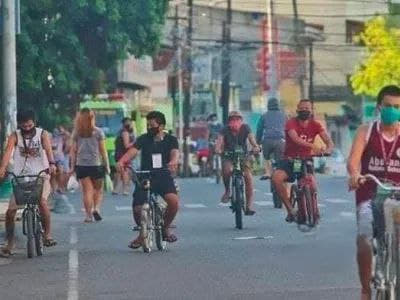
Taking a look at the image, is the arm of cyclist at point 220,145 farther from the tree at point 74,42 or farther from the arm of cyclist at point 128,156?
the tree at point 74,42

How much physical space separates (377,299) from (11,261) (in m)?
7.48

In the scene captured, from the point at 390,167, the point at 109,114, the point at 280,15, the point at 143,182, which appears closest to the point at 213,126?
the point at 109,114

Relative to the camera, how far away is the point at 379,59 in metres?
70.4

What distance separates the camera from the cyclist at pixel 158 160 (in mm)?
17562

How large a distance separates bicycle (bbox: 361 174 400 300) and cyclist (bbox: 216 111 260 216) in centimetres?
1104

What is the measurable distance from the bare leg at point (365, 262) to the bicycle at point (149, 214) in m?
6.50

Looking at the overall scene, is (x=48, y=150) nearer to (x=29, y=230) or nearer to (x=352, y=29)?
(x=29, y=230)

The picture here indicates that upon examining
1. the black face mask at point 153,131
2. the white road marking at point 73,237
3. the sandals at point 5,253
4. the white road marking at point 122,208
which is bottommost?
the white road marking at point 122,208

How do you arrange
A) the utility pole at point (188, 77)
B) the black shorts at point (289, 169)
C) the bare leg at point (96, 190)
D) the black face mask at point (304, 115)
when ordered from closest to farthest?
the black face mask at point (304, 115), the black shorts at point (289, 169), the bare leg at point (96, 190), the utility pole at point (188, 77)

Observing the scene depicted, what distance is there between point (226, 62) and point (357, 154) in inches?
2606

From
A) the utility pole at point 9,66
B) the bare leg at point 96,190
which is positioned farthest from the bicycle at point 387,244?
the utility pole at point 9,66

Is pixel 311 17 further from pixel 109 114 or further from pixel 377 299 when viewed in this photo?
pixel 377 299

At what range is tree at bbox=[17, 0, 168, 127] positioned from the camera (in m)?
34.1

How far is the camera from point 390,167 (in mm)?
10914
